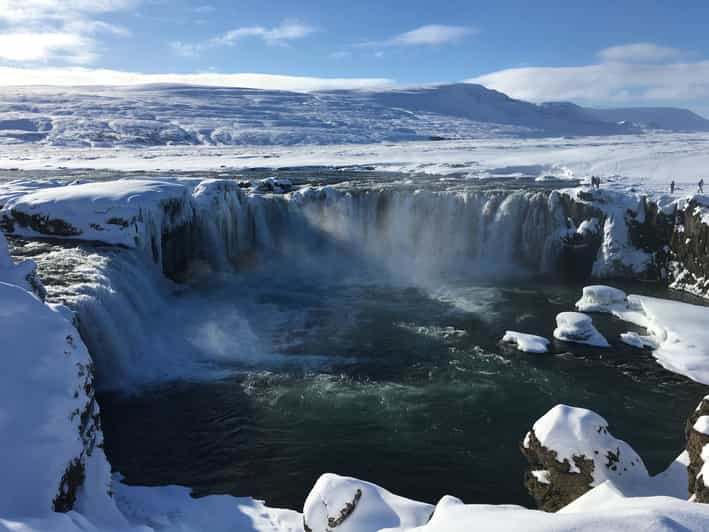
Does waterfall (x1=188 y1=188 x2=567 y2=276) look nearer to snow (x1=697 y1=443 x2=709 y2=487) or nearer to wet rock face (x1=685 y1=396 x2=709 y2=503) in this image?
wet rock face (x1=685 y1=396 x2=709 y2=503)

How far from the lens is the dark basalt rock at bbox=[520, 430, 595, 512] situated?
802 cm

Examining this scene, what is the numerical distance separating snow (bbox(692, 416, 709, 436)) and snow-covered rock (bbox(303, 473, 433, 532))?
355 cm

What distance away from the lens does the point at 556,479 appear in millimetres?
8289

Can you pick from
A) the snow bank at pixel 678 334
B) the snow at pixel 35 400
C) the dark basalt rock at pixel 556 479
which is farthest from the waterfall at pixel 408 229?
the snow at pixel 35 400

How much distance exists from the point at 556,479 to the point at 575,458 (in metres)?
0.48

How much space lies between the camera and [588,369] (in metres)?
15.4

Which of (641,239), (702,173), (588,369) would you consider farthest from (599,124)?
(588,369)

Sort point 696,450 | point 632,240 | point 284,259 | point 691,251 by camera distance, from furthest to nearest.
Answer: point 284,259 < point 632,240 < point 691,251 < point 696,450

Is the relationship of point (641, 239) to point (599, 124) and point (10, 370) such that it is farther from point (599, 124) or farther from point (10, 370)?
point (599, 124)

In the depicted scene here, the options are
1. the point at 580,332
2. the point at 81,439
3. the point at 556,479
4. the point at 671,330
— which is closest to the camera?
the point at 81,439

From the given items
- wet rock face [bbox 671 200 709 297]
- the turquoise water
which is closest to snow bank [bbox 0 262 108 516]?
the turquoise water

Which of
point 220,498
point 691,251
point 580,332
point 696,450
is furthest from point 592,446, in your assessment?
point 691,251

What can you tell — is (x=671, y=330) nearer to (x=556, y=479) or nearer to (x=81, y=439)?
(x=556, y=479)

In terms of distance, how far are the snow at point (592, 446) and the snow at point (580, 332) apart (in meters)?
9.41
